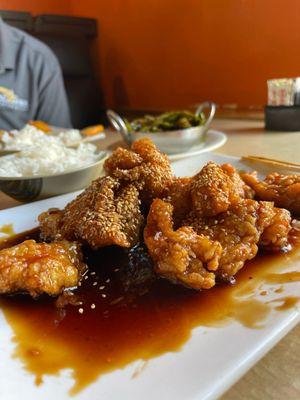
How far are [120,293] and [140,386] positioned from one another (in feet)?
1.10

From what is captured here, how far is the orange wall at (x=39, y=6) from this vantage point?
492cm

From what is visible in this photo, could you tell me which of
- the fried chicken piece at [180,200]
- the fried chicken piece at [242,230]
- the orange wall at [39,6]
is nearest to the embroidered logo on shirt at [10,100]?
the orange wall at [39,6]

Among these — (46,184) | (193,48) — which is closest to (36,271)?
(46,184)

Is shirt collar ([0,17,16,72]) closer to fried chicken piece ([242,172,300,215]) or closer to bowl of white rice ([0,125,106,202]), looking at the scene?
bowl of white rice ([0,125,106,202])

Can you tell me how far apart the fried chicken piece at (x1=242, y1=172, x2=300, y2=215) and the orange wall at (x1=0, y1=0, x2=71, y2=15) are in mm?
4906

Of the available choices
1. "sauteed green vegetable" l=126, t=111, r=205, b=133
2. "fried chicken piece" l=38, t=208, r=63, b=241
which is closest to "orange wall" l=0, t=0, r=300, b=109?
"sauteed green vegetable" l=126, t=111, r=205, b=133

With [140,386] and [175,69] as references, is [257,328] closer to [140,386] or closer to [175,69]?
[140,386]

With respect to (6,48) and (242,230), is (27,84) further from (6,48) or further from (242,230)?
(242,230)

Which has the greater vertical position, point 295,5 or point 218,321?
point 295,5

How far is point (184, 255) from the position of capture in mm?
948

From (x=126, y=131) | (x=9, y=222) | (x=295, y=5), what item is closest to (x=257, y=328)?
(x=9, y=222)

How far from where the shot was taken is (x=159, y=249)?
98 centimetres

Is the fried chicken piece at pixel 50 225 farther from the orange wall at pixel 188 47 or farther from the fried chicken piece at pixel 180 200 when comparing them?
the orange wall at pixel 188 47

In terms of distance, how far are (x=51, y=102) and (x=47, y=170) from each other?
9.76ft
